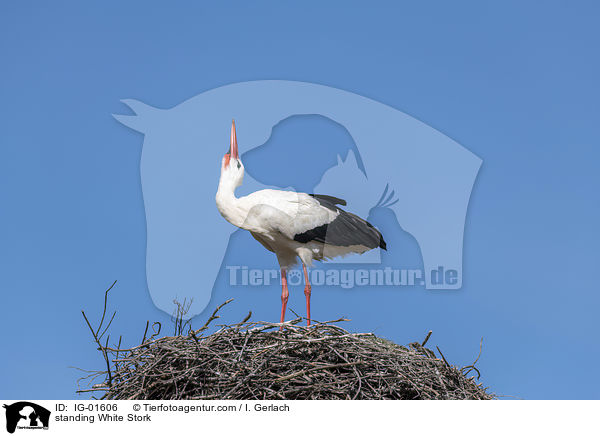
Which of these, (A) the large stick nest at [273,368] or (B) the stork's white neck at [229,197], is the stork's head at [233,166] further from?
(A) the large stick nest at [273,368]

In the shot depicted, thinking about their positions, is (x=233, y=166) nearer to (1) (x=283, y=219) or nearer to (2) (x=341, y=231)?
(1) (x=283, y=219)

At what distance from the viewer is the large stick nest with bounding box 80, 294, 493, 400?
3.32 metres

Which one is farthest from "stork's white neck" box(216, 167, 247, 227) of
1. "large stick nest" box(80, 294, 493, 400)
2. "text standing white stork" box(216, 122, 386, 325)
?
"large stick nest" box(80, 294, 493, 400)

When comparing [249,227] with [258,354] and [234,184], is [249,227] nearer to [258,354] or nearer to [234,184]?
[234,184]

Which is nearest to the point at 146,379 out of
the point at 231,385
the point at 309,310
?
the point at 231,385

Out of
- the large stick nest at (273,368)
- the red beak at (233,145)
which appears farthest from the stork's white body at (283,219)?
the large stick nest at (273,368)

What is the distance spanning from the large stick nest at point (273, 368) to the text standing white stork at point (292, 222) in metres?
1.12

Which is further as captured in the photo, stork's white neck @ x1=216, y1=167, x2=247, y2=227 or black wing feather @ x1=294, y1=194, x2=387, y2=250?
black wing feather @ x1=294, y1=194, x2=387, y2=250

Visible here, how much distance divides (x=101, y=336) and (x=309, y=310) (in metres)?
1.95

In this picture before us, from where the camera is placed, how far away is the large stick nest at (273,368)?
10.9ft
